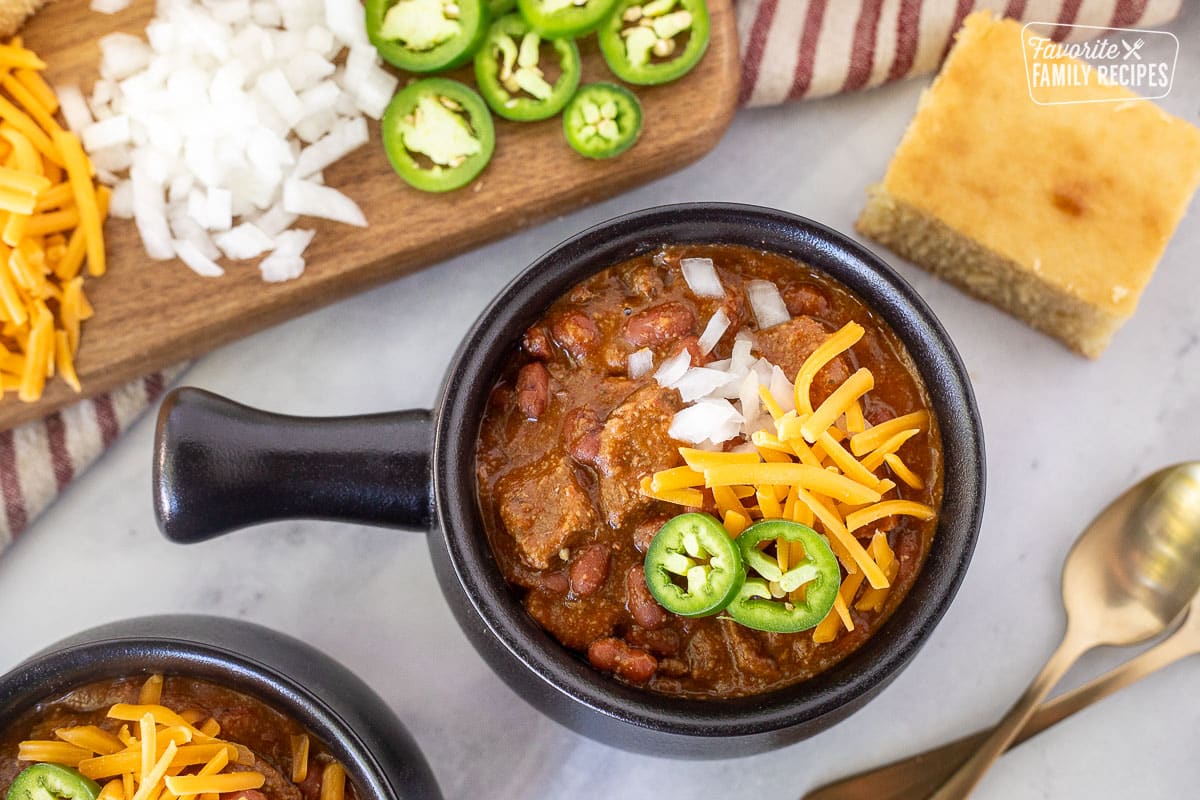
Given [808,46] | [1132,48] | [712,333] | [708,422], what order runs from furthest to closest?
[1132,48]
[808,46]
[712,333]
[708,422]

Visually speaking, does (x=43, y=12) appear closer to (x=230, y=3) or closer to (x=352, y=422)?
(x=230, y=3)

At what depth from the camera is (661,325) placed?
219 centimetres

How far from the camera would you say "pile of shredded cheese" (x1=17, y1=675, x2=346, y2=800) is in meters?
1.98

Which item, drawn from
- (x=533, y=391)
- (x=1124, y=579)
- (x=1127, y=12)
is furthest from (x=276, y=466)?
(x=1127, y=12)

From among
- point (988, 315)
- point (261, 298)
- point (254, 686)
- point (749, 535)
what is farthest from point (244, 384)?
point (988, 315)

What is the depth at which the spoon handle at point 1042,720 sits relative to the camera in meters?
2.80

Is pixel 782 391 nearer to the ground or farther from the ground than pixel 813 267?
nearer to the ground

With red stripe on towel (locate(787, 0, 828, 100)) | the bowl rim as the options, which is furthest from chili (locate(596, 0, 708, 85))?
the bowl rim

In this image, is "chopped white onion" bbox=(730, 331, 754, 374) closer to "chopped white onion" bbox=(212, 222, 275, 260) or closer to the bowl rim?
the bowl rim

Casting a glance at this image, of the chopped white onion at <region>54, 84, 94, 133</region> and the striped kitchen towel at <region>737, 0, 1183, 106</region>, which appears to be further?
the striped kitchen towel at <region>737, 0, 1183, 106</region>

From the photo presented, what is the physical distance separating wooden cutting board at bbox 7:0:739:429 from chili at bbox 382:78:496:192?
0.05 m

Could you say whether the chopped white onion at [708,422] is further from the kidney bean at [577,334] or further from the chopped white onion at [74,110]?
the chopped white onion at [74,110]

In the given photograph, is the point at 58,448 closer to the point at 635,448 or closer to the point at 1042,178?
the point at 635,448

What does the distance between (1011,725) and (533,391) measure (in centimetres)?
154
